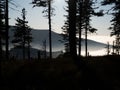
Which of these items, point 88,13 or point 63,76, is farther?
point 88,13

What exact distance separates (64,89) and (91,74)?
1720mm

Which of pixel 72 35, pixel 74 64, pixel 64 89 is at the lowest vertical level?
pixel 64 89

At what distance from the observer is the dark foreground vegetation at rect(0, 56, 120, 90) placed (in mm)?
11758

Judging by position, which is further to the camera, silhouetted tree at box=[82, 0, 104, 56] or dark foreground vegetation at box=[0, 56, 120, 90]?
silhouetted tree at box=[82, 0, 104, 56]

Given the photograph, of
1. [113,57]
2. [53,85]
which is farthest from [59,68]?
[113,57]

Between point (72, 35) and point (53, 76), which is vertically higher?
point (72, 35)

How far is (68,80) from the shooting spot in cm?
1208

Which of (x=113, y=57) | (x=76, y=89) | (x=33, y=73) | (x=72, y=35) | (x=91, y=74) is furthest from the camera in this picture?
(x=72, y=35)

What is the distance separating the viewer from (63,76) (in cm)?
1250

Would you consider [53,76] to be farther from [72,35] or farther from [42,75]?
[72,35]

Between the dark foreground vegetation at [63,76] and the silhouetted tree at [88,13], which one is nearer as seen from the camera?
the dark foreground vegetation at [63,76]

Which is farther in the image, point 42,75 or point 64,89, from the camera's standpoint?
point 42,75

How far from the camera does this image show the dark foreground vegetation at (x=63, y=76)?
1176cm

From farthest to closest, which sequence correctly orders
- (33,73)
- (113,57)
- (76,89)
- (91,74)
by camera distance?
(113,57) → (33,73) → (91,74) → (76,89)
